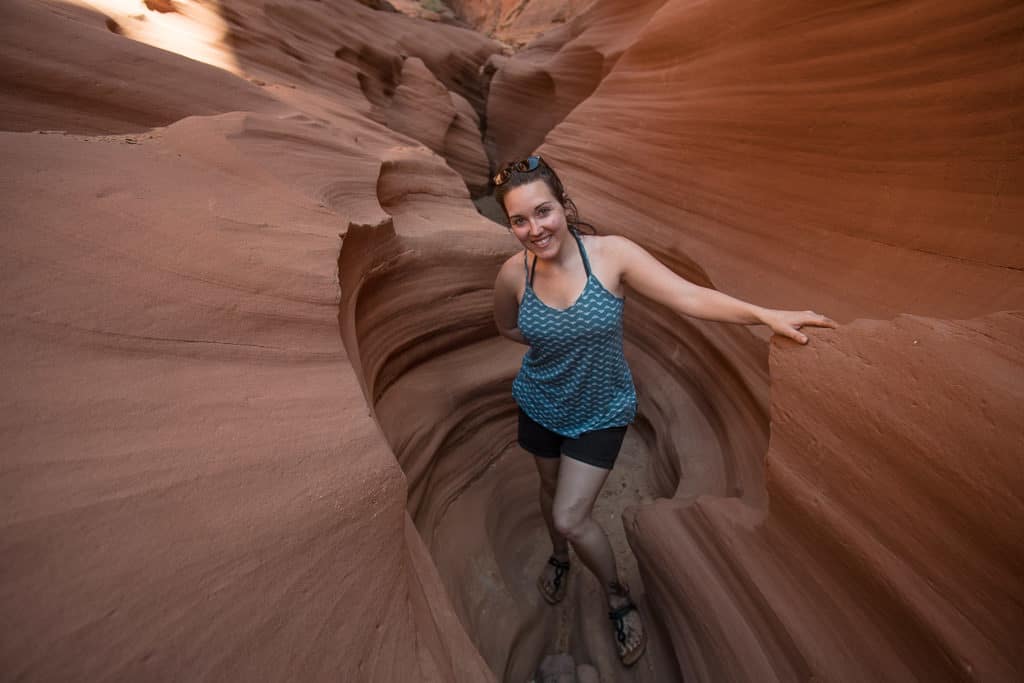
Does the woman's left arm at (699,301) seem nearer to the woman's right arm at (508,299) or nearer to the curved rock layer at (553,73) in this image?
the woman's right arm at (508,299)

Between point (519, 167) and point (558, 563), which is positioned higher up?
point (519, 167)

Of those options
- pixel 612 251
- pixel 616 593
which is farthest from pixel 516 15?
pixel 616 593

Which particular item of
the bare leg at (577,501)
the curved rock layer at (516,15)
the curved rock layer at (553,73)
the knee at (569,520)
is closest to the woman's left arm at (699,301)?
the bare leg at (577,501)

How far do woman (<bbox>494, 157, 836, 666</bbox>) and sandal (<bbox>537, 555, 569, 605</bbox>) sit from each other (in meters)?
0.35

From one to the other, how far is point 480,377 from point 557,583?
1173 mm

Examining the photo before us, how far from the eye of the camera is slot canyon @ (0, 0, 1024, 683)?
918 mm

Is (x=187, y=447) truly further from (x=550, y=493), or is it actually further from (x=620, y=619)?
(x=620, y=619)

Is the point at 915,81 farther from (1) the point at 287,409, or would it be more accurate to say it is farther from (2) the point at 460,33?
(2) the point at 460,33

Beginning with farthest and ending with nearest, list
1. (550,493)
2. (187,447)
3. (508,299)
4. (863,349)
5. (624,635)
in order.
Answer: (550,493), (624,635), (508,299), (863,349), (187,447)

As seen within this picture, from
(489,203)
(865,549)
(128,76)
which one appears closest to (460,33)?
(489,203)

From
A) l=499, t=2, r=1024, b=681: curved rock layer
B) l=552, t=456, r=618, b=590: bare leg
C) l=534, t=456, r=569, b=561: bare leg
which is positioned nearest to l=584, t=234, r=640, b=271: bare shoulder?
l=499, t=2, r=1024, b=681: curved rock layer

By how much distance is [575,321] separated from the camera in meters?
1.69

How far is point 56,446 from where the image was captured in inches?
34.8

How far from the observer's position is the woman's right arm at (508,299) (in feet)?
6.30
